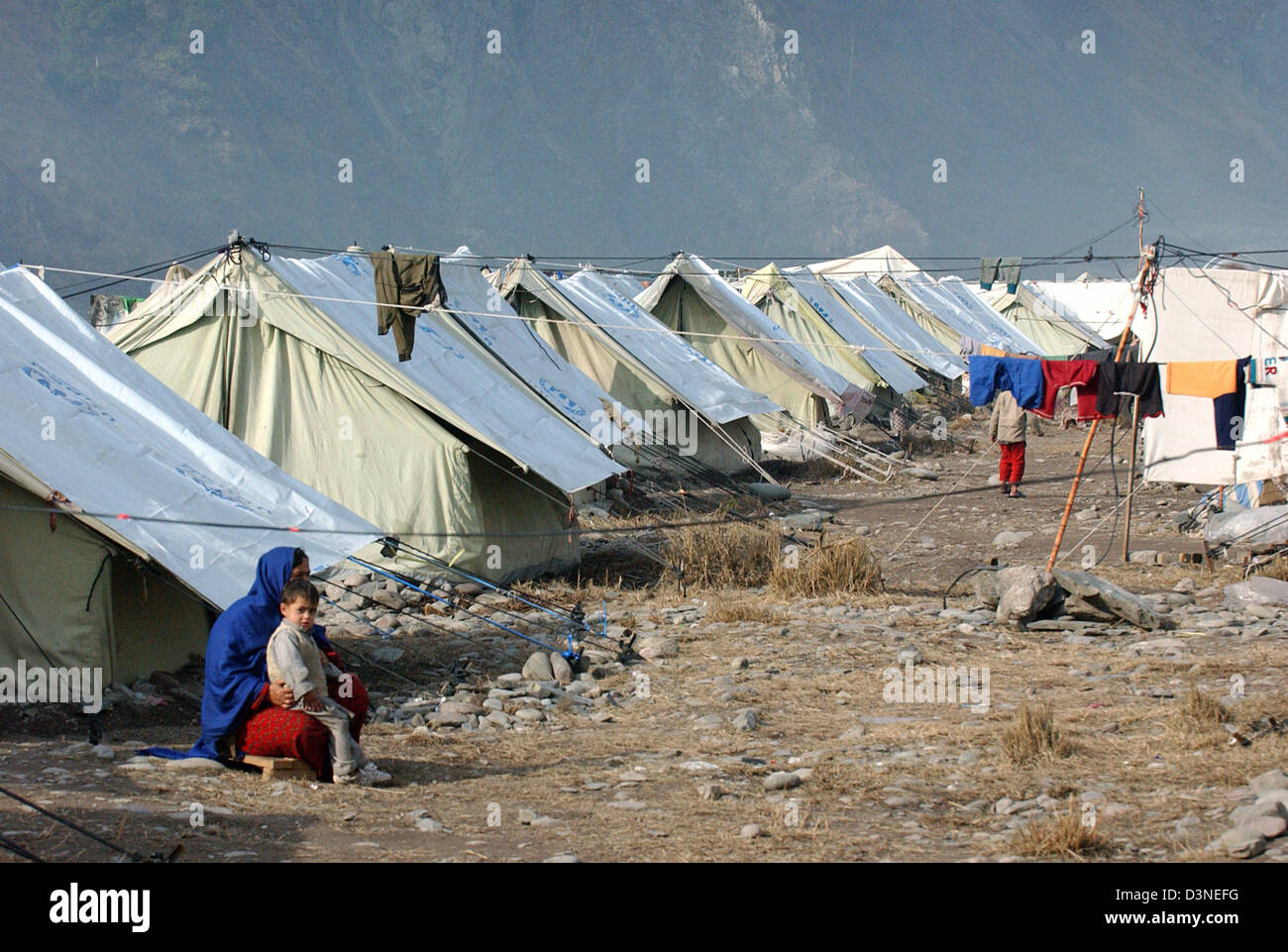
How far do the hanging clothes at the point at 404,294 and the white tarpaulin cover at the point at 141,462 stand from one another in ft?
8.91

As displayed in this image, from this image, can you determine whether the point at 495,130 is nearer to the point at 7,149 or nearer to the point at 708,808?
the point at 7,149

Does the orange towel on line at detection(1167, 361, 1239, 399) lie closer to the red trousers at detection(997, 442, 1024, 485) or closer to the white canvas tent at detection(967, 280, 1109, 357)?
the red trousers at detection(997, 442, 1024, 485)

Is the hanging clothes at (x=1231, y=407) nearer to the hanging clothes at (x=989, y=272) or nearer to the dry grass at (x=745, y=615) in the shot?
the dry grass at (x=745, y=615)

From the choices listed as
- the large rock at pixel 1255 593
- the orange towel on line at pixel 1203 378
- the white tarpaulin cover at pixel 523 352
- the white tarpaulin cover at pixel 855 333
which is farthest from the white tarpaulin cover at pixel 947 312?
the large rock at pixel 1255 593

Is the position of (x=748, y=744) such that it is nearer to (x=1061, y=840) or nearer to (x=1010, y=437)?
(x=1061, y=840)

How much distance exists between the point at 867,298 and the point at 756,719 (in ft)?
68.4

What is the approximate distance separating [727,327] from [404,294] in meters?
8.44

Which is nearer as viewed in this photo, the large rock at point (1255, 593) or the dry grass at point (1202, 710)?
the dry grass at point (1202, 710)

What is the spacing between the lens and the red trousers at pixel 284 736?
17.1 ft

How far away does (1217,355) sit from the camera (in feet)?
47.3

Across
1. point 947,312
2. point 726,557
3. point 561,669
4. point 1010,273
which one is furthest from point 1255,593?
point 1010,273

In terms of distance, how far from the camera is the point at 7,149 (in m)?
47.6

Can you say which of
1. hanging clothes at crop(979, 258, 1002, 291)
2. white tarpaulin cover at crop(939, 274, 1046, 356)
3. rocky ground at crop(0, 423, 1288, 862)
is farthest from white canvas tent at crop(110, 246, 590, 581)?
hanging clothes at crop(979, 258, 1002, 291)

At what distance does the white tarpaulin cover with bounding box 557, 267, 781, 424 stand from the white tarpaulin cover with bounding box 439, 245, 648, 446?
1.66 meters
